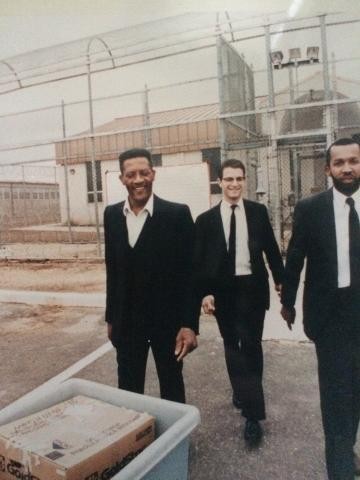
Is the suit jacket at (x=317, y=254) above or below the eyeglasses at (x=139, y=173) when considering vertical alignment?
below

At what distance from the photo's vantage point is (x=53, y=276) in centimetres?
884

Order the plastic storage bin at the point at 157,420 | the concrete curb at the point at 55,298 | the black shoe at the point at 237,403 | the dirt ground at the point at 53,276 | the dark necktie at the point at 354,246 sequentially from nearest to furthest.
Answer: the plastic storage bin at the point at 157,420, the dark necktie at the point at 354,246, the black shoe at the point at 237,403, the concrete curb at the point at 55,298, the dirt ground at the point at 53,276

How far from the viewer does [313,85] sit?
20312mm

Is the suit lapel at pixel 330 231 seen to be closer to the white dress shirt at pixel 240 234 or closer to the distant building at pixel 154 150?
the white dress shirt at pixel 240 234

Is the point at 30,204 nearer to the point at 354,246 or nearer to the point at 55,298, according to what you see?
the point at 55,298

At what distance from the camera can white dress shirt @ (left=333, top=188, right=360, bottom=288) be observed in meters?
2.42

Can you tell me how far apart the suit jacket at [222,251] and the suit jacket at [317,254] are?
54 cm

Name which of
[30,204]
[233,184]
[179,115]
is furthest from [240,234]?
[30,204]

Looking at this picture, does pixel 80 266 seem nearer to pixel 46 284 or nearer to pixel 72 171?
pixel 46 284

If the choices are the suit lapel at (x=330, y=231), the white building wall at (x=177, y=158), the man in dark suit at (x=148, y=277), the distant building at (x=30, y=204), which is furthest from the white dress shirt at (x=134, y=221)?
the distant building at (x=30, y=204)

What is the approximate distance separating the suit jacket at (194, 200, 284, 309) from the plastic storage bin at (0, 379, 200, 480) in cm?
136

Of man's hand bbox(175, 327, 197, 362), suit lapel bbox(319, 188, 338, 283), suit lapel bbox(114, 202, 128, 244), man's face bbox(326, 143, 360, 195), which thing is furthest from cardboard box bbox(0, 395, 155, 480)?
man's face bbox(326, 143, 360, 195)

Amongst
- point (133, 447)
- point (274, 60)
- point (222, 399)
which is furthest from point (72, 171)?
point (133, 447)

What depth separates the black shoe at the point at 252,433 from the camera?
286 cm
